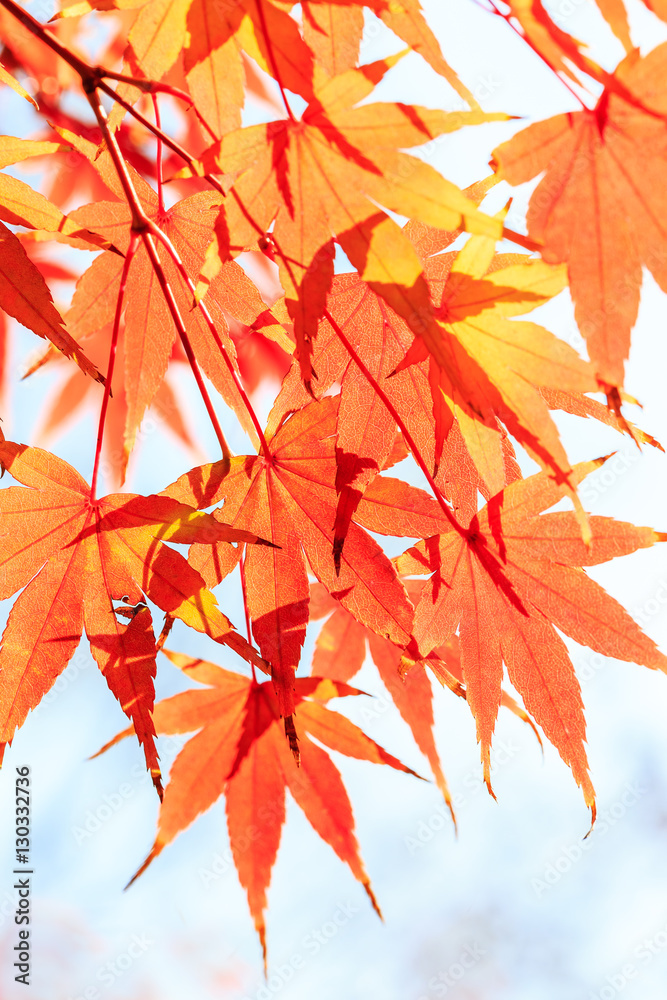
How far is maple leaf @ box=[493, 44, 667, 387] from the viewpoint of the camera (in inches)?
17.8

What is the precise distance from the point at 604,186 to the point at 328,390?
305 millimetres

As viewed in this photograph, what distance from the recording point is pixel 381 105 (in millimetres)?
473

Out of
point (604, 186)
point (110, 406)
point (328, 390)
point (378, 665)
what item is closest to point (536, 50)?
point (604, 186)

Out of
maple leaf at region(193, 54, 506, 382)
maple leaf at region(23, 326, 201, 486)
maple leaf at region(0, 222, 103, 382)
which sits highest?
maple leaf at region(23, 326, 201, 486)

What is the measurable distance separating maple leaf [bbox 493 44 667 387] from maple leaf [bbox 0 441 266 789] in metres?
0.33

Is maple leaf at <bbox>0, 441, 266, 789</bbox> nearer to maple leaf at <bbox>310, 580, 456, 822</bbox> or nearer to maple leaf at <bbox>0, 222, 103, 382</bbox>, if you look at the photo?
maple leaf at <bbox>0, 222, 103, 382</bbox>

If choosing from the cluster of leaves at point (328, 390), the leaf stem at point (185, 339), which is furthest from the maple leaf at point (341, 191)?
the leaf stem at point (185, 339)

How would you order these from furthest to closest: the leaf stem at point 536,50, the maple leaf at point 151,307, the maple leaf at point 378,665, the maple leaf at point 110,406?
the maple leaf at point 110,406
the maple leaf at point 378,665
the maple leaf at point 151,307
the leaf stem at point 536,50

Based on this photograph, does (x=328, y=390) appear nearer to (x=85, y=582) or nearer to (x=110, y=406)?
(x=85, y=582)

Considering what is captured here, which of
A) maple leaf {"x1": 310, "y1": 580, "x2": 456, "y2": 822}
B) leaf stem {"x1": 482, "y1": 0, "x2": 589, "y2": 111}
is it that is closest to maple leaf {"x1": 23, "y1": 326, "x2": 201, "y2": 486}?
maple leaf {"x1": 310, "y1": 580, "x2": 456, "y2": 822}

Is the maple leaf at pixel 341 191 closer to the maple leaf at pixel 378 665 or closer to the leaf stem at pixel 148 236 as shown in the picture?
the leaf stem at pixel 148 236

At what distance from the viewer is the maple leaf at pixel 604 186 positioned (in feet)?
1.49

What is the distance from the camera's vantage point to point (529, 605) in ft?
2.19

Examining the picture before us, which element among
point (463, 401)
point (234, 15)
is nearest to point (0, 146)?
point (234, 15)
